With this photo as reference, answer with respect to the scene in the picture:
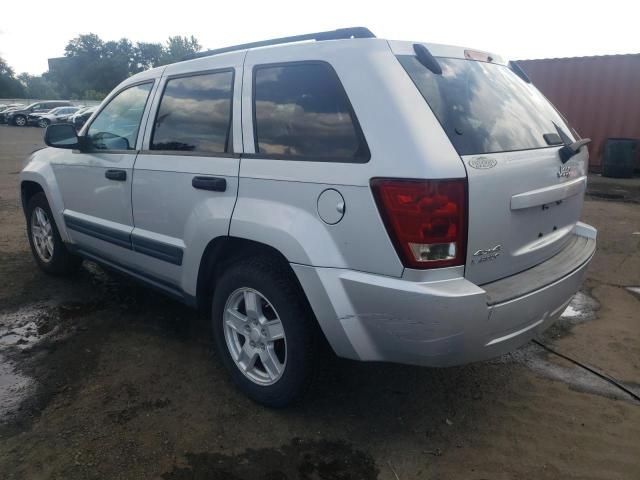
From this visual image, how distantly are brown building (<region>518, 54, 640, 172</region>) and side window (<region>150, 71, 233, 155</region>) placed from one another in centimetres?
1235

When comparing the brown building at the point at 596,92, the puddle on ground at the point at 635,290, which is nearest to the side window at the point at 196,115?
the puddle on ground at the point at 635,290

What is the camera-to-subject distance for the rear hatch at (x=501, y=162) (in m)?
2.20

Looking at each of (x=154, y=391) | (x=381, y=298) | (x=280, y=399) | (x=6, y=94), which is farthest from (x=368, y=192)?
(x=6, y=94)

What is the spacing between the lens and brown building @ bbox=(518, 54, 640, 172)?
12234 millimetres

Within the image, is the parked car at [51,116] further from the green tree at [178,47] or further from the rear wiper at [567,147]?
the green tree at [178,47]

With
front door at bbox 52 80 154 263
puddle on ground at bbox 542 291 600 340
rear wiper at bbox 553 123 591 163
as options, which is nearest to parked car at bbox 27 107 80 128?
front door at bbox 52 80 154 263

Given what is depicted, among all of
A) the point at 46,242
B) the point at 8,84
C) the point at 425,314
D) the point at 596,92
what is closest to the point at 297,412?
the point at 425,314

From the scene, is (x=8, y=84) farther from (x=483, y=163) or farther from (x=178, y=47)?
(x=483, y=163)

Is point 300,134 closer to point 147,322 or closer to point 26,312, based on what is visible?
Answer: point 147,322

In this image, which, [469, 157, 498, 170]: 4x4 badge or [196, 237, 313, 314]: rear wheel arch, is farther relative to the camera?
[196, 237, 313, 314]: rear wheel arch

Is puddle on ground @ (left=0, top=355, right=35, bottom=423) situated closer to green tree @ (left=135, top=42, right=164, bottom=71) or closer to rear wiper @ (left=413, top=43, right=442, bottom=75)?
rear wiper @ (left=413, top=43, right=442, bottom=75)

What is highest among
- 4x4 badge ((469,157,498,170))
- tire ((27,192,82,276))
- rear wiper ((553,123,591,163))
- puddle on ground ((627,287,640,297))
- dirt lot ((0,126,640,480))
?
4x4 badge ((469,157,498,170))

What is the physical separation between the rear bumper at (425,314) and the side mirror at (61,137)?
97.4 inches

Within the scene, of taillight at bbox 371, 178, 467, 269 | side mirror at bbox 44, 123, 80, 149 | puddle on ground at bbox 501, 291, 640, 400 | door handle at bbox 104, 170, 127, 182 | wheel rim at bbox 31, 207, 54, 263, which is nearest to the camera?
taillight at bbox 371, 178, 467, 269
